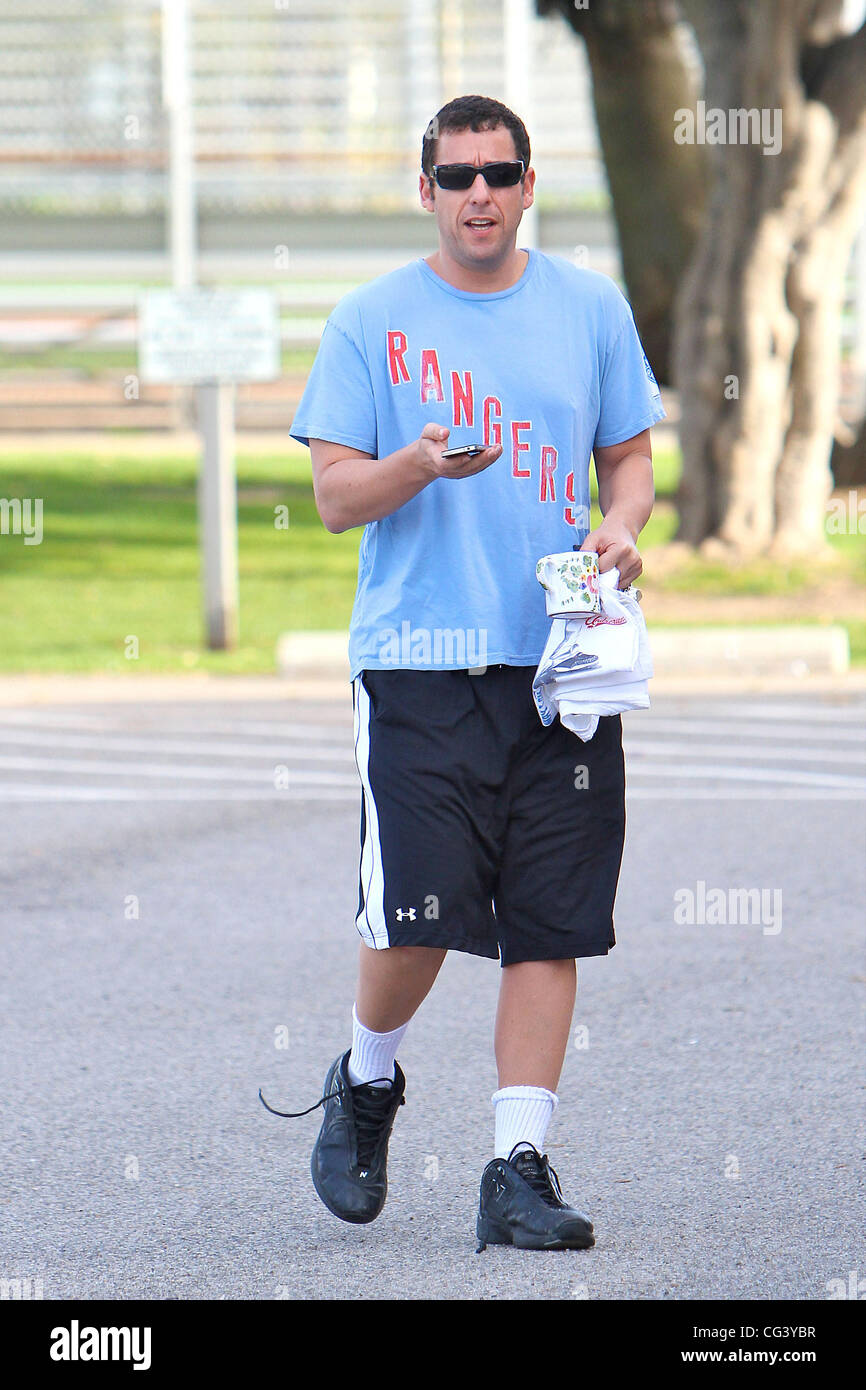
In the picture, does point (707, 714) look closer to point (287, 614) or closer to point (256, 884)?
point (256, 884)

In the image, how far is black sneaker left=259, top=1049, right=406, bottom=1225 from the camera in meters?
3.80

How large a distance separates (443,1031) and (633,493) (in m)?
2.01

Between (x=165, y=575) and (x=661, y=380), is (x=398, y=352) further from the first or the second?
(x=661, y=380)

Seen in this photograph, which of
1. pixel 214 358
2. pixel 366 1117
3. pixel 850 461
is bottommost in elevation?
pixel 366 1117

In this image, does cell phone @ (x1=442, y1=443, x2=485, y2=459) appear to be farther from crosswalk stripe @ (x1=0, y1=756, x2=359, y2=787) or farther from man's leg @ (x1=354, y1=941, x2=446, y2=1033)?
crosswalk stripe @ (x1=0, y1=756, x2=359, y2=787)

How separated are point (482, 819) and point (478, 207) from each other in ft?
3.53

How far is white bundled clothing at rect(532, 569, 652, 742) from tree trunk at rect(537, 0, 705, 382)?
1654 centimetres

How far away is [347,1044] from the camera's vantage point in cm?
517

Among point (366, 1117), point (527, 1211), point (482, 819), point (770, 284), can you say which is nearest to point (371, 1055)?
point (366, 1117)

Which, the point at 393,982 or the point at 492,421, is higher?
the point at 492,421

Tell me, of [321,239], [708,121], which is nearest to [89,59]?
[321,239]
